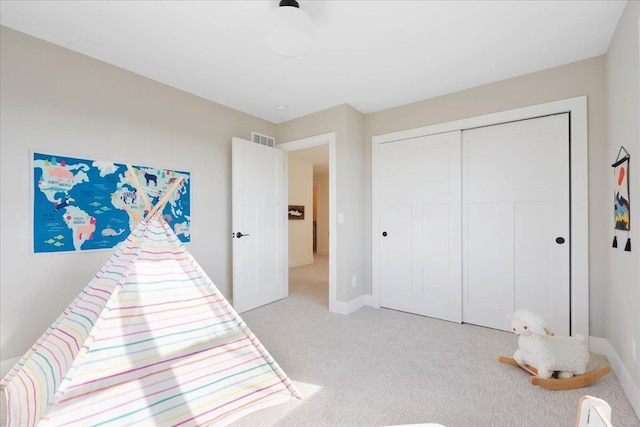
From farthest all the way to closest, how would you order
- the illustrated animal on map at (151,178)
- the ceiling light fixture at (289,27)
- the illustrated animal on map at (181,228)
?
the illustrated animal on map at (181,228)
the illustrated animal on map at (151,178)
the ceiling light fixture at (289,27)

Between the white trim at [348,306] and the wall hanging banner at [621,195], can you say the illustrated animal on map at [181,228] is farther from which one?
the wall hanging banner at [621,195]

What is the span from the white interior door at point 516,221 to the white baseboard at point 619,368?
205 mm

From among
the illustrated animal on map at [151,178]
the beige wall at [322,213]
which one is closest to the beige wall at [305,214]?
the beige wall at [322,213]

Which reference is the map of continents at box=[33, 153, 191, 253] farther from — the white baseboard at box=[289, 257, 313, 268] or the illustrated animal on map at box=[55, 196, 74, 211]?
the white baseboard at box=[289, 257, 313, 268]

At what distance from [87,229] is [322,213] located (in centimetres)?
676

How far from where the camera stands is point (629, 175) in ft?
6.05

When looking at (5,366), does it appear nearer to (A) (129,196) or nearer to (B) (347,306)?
(A) (129,196)

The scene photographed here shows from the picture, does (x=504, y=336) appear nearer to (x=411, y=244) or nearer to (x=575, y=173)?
(x=411, y=244)

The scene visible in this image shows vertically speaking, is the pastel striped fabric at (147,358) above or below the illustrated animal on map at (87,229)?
below

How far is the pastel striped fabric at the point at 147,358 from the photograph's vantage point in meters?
1.45

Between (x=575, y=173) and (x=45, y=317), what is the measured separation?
14.4 ft

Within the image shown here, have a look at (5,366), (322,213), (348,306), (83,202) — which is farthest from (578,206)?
(322,213)

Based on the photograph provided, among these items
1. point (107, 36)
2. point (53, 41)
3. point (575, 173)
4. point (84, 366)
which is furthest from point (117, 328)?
point (575, 173)

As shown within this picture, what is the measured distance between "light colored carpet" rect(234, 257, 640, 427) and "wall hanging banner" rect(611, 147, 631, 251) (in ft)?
3.36
